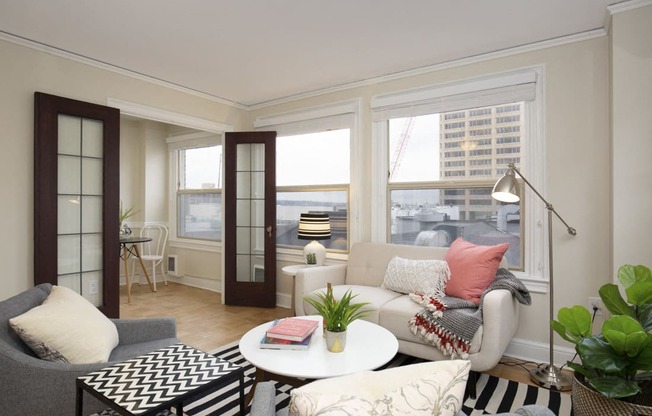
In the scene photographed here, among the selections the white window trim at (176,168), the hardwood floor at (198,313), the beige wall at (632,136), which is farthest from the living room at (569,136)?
the white window trim at (176,168)

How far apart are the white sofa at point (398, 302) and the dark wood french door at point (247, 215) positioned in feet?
4.17

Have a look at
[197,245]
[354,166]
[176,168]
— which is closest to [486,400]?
[354,166]

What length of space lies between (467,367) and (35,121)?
3.57 m

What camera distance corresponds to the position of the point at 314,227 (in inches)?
148

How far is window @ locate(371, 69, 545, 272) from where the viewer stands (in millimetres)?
3049

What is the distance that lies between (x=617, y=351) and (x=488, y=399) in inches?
39.1

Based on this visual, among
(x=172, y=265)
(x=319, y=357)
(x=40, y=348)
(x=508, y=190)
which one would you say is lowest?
(x=172, y=265)

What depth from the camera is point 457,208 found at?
11.2ft

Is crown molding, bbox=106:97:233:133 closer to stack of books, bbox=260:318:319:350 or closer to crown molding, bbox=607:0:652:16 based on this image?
stack of books, bbox=260:318:319:350

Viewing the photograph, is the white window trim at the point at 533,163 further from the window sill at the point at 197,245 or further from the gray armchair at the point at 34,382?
the window sill at the point at 197,245

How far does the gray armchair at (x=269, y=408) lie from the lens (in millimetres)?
981

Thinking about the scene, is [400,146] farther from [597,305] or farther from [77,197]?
[77,197]

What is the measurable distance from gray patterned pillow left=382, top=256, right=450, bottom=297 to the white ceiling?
1.79 metres

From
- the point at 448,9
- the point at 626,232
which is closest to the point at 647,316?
the point at 626,232
